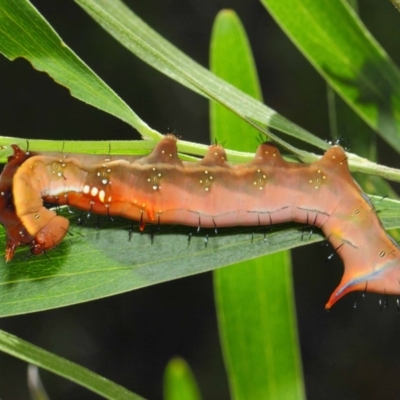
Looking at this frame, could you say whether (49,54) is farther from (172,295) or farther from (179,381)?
(172,295)

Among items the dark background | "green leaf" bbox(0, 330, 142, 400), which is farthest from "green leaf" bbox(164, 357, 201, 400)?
the dark background

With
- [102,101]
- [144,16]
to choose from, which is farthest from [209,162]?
[144,16]

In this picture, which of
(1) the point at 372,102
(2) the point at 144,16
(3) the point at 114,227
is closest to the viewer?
(3) the point at 114,227

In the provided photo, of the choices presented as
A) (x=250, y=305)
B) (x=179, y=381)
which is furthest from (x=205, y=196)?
(x=179, y=381)

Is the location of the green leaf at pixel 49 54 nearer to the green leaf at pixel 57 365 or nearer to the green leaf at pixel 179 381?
the green leaf at pixel 57 365

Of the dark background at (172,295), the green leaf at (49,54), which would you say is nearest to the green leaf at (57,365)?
the green leaf at (49,54)

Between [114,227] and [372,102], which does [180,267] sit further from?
[372,102]
